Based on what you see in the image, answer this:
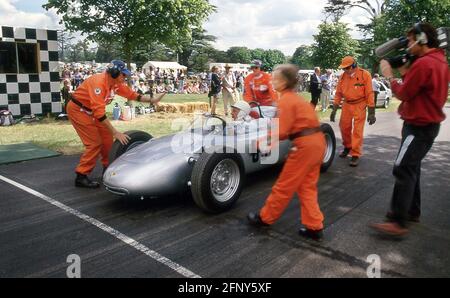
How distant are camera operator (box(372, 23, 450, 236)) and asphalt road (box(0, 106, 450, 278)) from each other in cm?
37

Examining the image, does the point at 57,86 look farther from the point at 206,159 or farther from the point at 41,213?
the point at 206,159

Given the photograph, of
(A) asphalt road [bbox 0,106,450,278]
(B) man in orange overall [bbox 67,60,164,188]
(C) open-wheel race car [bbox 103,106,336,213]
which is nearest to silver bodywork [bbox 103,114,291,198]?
(C) open-wheel race car [bbox 103,106,336,213]

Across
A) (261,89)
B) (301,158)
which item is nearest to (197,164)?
(301,158)

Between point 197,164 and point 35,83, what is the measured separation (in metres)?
8.58

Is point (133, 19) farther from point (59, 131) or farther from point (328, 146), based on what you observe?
point (328, 146)

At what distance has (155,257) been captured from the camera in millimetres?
3064

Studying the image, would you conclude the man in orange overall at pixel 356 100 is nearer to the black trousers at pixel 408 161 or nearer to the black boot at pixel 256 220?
the black trousers at pixel 408 161

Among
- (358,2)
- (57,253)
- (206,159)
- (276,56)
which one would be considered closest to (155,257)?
(57,253)

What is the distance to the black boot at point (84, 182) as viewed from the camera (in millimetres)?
4883

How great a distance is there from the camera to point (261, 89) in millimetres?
6898

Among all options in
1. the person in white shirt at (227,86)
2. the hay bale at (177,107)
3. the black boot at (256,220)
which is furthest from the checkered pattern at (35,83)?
the black boot at (256,220)

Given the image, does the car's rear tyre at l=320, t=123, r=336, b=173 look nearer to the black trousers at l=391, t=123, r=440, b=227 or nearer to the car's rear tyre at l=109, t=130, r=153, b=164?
the black trousers at l=391, t=123, r=440, b=227

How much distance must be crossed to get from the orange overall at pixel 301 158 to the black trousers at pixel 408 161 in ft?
2.45

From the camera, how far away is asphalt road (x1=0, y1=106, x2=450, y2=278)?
2900mm
